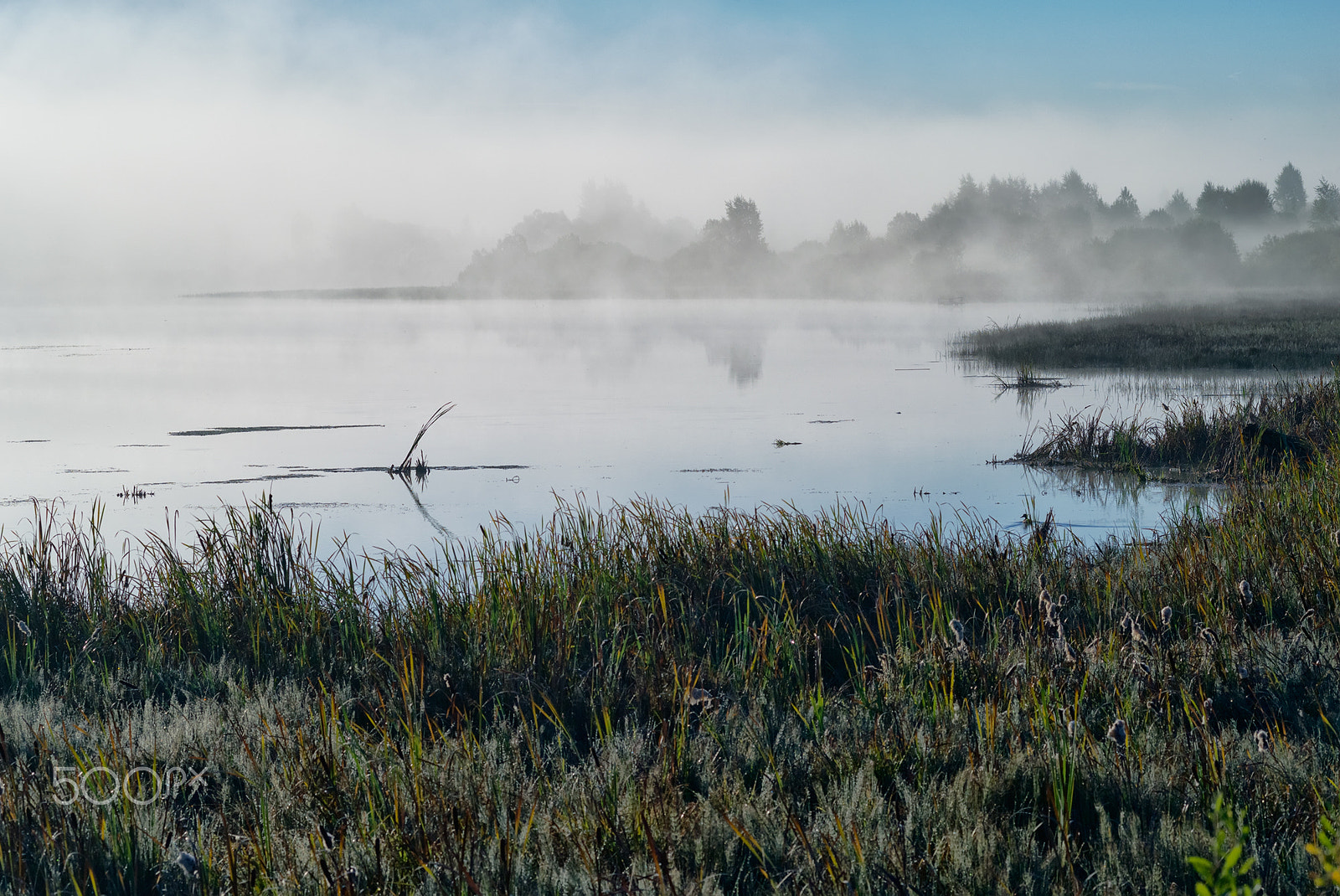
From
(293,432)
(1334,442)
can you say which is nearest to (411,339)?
(293,432)

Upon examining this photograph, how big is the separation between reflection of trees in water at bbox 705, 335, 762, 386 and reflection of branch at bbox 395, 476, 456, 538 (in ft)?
46.9

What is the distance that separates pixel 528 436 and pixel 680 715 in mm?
13993

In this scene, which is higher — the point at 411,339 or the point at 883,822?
the point at 411,339

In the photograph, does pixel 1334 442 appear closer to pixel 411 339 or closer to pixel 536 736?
pixel 536 736

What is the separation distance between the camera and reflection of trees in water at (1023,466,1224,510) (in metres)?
12.3

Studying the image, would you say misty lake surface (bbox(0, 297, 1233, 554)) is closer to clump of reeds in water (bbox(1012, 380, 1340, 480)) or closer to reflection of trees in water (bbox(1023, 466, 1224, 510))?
reflection of trees in water (bbox(1023, 466, 1224, 510))

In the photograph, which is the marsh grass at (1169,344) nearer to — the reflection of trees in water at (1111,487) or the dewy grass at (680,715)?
the reflection of trees in water at (1111,487)

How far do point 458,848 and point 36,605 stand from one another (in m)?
4.74

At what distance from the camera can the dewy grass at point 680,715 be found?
3.58 meters

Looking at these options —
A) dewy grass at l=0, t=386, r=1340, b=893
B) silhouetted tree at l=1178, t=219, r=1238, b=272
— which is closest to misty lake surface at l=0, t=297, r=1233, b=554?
dewy grass at l=0, t=386, r=1340, b=893

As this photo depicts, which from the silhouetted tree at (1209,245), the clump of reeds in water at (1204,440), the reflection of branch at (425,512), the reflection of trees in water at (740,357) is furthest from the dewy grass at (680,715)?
the silhouetted tree at (1209,245)

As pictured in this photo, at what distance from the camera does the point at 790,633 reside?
6293mm

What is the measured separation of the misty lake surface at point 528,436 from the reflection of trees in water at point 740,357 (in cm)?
21

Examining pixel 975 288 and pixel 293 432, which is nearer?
pixel 293 432
